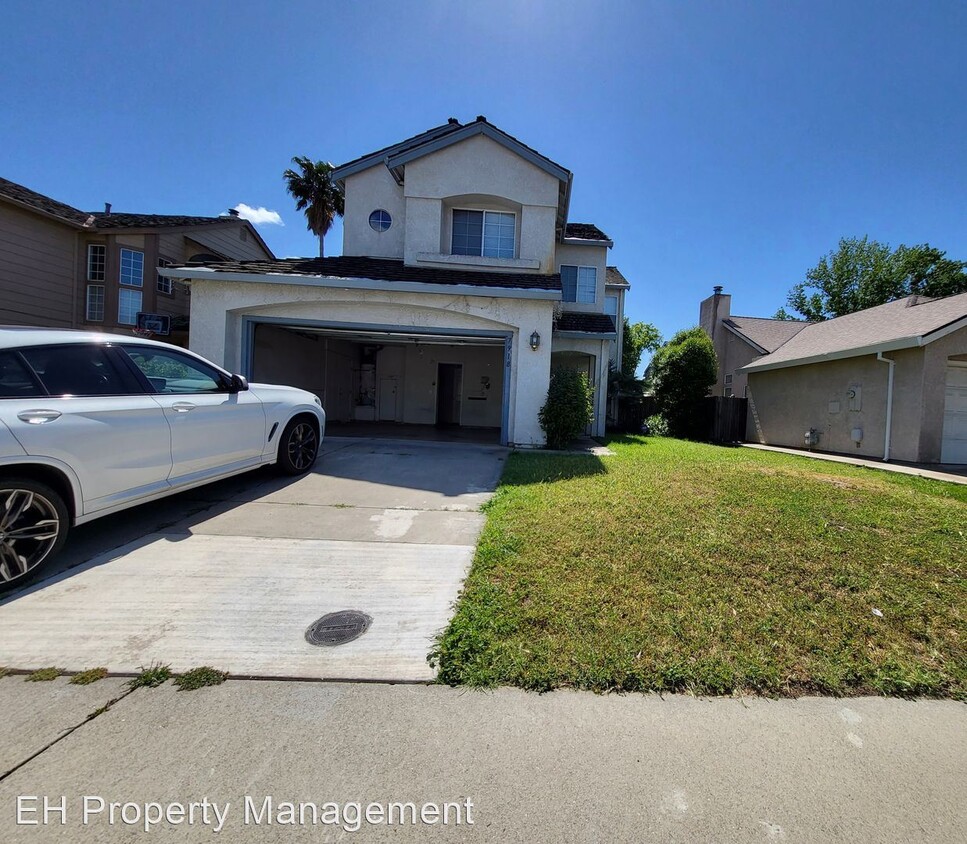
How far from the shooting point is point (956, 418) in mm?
10070

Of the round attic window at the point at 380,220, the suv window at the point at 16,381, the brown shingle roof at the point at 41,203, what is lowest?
the suv window at the point at 16,381

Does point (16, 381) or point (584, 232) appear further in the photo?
point (584, 232)

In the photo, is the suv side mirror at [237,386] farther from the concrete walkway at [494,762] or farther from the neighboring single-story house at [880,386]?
the neighboring single-story house at [880,386]

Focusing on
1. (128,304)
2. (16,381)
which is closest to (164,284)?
(128,304)

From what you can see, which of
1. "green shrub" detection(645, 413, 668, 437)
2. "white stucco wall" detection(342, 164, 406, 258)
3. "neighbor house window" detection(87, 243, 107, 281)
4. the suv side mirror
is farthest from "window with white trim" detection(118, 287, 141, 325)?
"green shrub" detection(645, 413, 668, 437)

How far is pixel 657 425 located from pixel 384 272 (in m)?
11.1

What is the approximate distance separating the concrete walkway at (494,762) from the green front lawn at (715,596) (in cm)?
16

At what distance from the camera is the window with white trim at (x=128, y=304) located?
1548 cm

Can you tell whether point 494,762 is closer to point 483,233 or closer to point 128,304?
point 483,233

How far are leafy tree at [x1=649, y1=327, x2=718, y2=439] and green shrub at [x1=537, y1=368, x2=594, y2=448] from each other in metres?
7.63

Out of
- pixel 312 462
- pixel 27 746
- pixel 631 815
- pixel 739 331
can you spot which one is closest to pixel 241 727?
pixel 27 746

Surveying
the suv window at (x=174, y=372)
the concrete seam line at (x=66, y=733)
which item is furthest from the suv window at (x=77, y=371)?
the concrete seam line at (x=66, y=733)

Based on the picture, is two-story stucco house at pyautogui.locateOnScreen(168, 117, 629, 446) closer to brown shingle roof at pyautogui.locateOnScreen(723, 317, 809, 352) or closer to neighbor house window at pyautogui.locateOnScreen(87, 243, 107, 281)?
brown shingle roof at pyautogui.locateOnScreen(723, 317, 809, 352)

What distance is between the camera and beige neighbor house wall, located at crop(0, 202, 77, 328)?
44.5 feet
